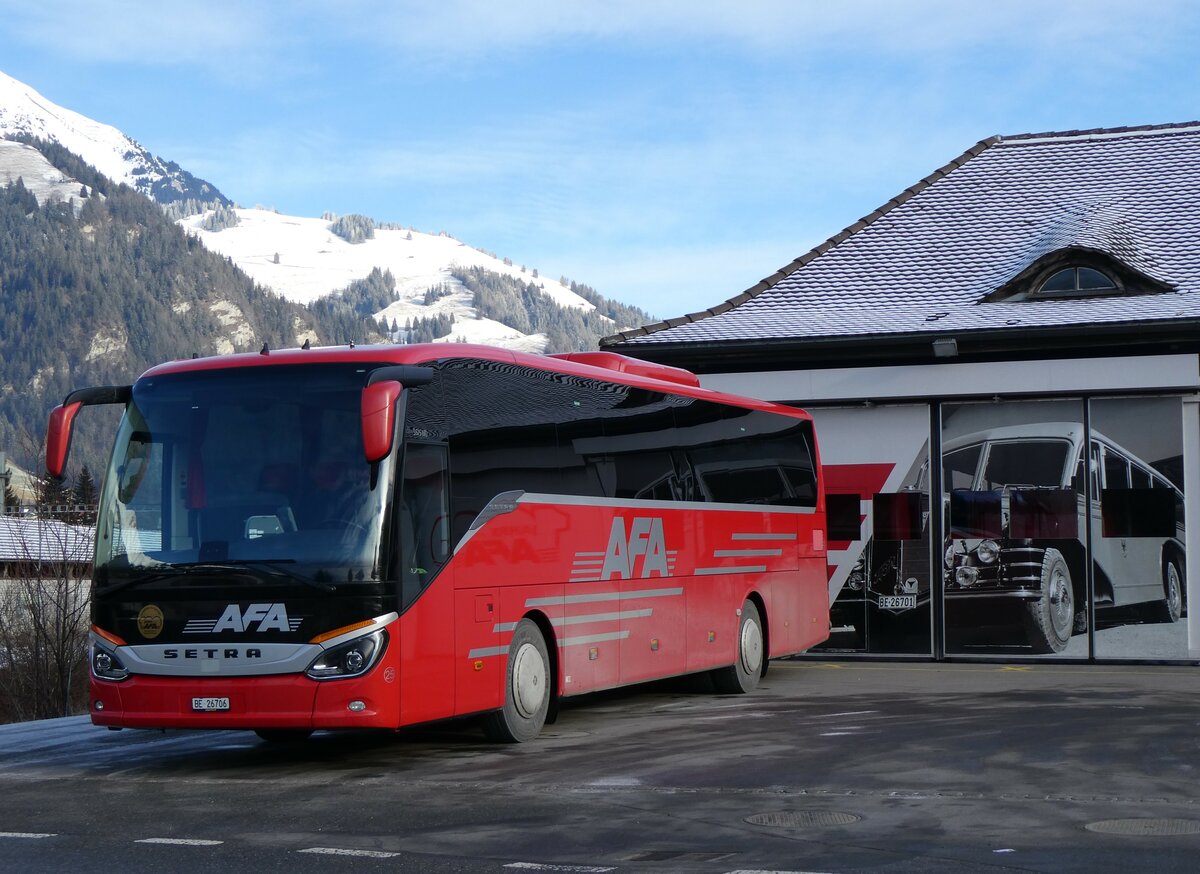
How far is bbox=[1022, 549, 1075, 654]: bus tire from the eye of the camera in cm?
2122

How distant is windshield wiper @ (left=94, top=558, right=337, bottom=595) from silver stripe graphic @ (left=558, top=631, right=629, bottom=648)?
2957 millimetres

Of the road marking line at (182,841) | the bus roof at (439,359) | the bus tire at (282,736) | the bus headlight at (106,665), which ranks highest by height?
the bus roof at (439,359)

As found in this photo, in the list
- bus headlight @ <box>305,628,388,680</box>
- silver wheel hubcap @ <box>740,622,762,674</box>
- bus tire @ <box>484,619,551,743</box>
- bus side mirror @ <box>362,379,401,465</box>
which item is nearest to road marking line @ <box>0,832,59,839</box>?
bus headlight @ <box>305,628,388,680</box>

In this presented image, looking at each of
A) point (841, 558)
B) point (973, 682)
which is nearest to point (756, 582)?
point (973, 682)

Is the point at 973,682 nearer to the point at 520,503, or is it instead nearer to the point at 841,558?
the point at 841,558

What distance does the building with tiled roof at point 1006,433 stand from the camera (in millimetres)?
20859

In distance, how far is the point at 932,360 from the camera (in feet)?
70.9

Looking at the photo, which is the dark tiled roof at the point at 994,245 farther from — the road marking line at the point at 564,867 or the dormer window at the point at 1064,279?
the road marking line at the point at 564,867

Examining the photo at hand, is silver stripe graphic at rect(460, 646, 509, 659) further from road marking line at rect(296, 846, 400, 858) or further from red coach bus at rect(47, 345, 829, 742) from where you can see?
road marking line at rect(296, 846, 400, 858)

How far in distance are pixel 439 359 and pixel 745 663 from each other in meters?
6.91

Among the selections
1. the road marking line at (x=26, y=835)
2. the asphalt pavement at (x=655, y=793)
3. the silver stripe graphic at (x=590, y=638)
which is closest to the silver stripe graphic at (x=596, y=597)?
the silver stripe graphic at (x=590, y=638)

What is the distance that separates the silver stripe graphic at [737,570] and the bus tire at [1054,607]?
451 cm

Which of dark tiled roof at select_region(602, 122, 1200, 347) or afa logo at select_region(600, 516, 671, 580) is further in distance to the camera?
dark tiled roof at select_region(602, 122, 1200, 347)

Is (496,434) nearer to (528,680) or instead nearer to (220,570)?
(528,680)
